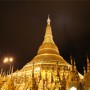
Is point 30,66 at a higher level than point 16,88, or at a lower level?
higher

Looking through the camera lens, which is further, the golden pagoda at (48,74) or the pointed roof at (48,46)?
the pointed roof at (48,46)

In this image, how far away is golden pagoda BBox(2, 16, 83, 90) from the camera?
34.0m

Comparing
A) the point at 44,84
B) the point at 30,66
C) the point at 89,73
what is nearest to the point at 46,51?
the point at 30,66

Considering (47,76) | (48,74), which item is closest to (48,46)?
(48,74)

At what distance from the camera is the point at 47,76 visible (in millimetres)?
44156

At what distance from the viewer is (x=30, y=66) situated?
50500mm

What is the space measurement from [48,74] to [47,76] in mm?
812

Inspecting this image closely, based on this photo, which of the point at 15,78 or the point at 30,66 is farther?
the point at 30,66

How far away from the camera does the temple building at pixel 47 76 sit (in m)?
33.7

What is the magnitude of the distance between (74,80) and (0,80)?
17009 mm

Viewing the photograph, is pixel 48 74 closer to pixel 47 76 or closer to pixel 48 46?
pixel 47 76

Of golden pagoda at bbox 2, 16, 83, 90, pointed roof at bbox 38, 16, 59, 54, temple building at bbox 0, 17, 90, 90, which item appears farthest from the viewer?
pointed roof at bbox 38, 16, 59, 54

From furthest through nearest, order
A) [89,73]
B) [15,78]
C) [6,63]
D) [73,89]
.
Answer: [15,78]
[6,63]
[89,73]
[73,89]

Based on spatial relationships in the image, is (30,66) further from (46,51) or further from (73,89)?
(73,89)
